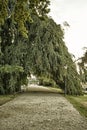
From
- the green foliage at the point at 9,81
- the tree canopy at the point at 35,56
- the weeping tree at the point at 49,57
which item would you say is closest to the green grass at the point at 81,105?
the weeping tree at the point at 49,57

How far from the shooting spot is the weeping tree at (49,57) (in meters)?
27.4

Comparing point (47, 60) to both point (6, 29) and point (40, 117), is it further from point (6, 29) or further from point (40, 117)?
point (40, 117)

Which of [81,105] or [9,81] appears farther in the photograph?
[9,81]

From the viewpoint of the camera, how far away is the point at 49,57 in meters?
27.7

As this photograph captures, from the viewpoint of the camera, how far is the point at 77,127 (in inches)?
354

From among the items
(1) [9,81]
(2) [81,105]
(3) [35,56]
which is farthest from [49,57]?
(2) [81,105]

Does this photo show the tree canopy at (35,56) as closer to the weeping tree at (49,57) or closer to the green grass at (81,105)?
the weeping tree at (49,57)

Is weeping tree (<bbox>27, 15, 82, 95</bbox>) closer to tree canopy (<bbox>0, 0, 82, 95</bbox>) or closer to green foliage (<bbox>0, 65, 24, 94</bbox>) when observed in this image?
tree canopy (<bbox>0, 0, 82, 95</bbox>)

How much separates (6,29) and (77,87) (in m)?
9.26

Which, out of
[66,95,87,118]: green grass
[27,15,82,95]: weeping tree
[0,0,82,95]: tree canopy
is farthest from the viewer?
[27,15,82,95]: weeping tree

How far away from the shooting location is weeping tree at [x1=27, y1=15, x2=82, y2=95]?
27375 mm

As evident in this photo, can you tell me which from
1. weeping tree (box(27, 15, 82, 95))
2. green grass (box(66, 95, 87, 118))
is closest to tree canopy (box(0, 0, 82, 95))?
weeping tree (box(27, 15, 82, 95))

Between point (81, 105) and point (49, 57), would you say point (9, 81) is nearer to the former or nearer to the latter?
point (49, 57)

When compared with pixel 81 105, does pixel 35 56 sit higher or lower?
higher
